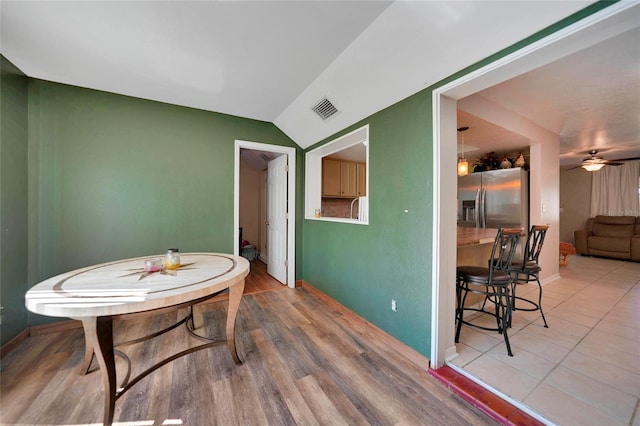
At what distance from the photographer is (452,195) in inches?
68.4

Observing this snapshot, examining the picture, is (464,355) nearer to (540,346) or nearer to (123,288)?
(540,346)

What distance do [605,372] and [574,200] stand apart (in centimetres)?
684

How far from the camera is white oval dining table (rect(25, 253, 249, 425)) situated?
114 centimetres

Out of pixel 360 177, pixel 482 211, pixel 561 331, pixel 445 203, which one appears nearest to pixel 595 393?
pixel 561 331

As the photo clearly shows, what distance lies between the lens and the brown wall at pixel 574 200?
5953 mm

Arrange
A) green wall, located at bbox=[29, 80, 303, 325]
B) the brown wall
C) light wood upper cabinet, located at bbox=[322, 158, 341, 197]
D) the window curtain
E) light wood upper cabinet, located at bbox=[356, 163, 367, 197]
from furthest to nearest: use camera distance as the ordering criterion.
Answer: the brown wall, the window curtain, light wood upper cabinet, located at bbox=[356, 163, 367, 197], light wood upper cabinet, located at bbox=[322, 158, 341, 197], green wall, located at bbox=[29, 80, 303, 325]

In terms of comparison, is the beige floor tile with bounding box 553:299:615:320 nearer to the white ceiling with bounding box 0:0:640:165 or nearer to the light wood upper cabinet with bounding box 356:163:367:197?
the white ceiling with bounding box 0:0:640:165

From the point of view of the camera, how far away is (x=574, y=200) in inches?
242

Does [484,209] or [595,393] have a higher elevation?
[484,209]

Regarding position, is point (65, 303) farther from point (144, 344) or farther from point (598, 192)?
point (598, 192)

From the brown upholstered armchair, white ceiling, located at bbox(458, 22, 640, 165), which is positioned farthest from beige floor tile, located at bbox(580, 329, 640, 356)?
the brown upholstered armchair

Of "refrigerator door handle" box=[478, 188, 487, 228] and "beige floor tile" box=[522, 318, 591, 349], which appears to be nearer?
"beige floor tile" box=[522, 318, 591, 349]

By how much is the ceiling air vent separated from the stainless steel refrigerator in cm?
321

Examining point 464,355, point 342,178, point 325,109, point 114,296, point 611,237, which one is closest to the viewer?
point 114,296
